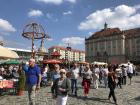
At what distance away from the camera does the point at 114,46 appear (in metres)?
115

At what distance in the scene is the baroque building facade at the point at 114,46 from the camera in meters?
110

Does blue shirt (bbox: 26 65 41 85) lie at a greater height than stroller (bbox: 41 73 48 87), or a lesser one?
greater

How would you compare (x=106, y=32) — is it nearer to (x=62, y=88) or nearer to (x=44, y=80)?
(x=44, y=80)

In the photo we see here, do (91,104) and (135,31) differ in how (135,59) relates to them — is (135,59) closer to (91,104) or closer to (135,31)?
(135,31)

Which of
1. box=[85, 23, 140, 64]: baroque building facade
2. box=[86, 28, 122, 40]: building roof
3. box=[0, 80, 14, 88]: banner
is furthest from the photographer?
box=[86, 28, 122, 40]: building roof

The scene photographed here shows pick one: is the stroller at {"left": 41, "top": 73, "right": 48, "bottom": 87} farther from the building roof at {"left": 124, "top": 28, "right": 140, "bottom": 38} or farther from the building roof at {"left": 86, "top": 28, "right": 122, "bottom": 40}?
the building roof at {"left": 86, "top": 28, "right": 122, "bottom": 40}

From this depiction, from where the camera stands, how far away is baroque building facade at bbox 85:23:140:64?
110188 millimetres

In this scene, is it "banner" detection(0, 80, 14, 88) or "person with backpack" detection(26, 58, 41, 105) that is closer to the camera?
"person with backpack" detection(26, 58, 41, 105)

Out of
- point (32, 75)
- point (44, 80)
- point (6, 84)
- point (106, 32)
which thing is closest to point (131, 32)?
point (106, 32)

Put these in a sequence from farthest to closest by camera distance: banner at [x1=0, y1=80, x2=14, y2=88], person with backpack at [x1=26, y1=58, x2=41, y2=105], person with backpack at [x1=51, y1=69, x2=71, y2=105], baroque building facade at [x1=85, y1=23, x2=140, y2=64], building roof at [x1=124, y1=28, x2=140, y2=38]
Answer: building roof at [x1=124, y1=28, x2=140, y2=38] < baroque building facade at [x1=85, y1=23, x2=140, y2=64] < banner at [x1=0, y1=80, x2=14, y2=88] < person with backpack at [x1=26, y1=58, x2=41, y2=105] < person with backpack at [x1=51, y1=69, x2=71, y2=105]

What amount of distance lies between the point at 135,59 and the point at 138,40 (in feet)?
26.9

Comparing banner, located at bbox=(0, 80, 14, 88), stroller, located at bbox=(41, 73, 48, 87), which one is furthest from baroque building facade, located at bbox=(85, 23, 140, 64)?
banner, located at bbox=(0, 80, 14, 88)

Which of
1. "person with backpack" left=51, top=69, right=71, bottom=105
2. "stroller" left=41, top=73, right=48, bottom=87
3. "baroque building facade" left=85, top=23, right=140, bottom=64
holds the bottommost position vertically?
"stroller" left=41, top=73, right=48, bottom=87

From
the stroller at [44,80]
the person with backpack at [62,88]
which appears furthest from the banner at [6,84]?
the person with backpack at [62,88]
